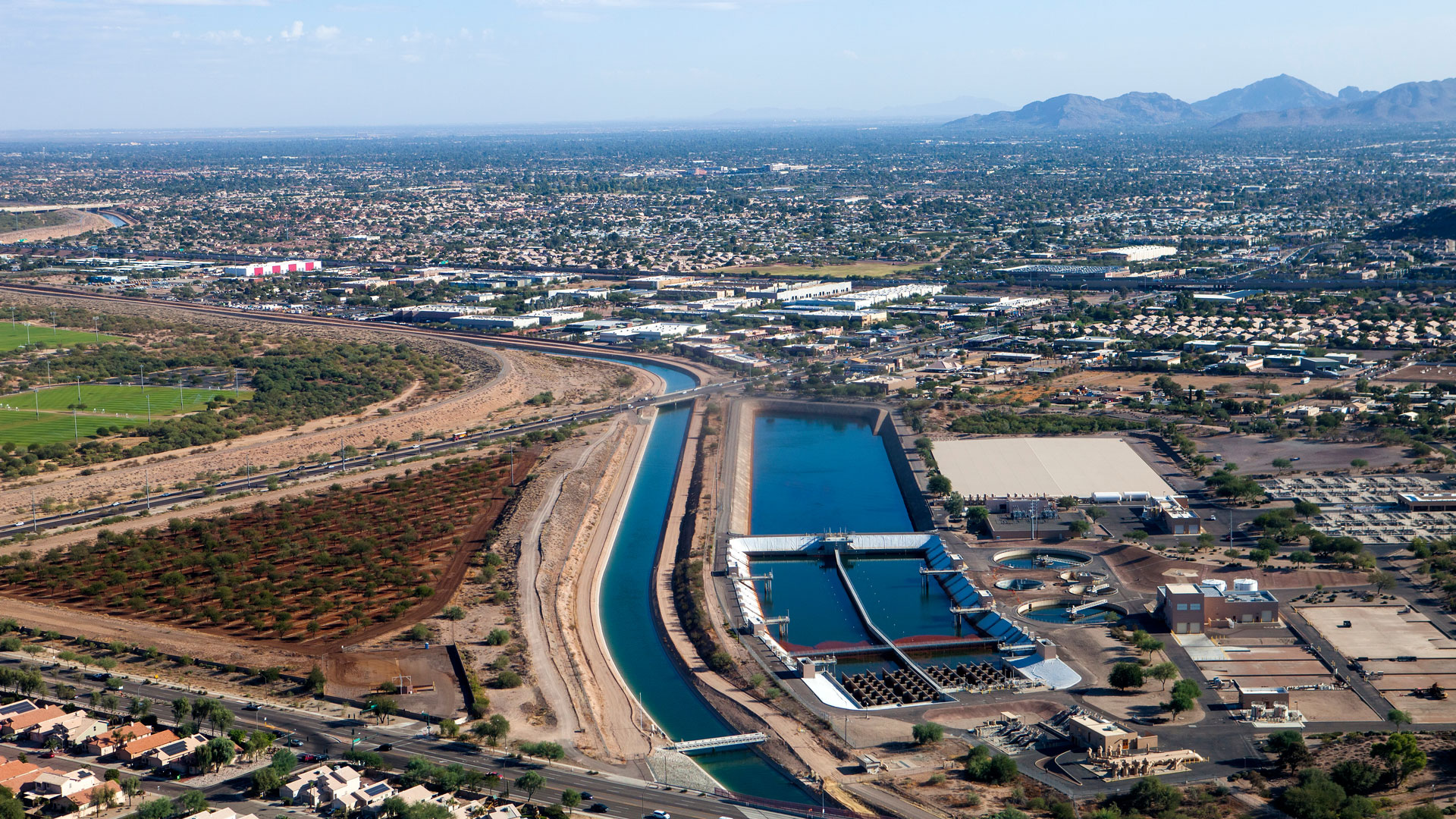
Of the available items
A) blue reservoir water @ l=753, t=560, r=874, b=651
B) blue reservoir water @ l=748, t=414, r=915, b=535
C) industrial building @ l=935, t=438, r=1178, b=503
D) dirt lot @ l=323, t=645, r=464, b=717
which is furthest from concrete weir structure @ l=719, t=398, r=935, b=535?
dirt lot @ l=323, t=645, r=464, b=717

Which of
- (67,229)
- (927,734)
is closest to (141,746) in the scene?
(927,734)

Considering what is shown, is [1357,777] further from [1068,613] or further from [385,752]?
[385,752]

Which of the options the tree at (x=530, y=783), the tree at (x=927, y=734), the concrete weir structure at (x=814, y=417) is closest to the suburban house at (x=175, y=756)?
the tree at (x=530, y=783)

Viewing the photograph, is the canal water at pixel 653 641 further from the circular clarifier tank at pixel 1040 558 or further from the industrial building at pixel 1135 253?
the industrial building at pixel 1135 253

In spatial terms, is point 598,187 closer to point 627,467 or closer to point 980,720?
point 627,467

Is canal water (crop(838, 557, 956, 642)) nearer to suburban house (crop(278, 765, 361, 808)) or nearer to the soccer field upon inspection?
suburban house (crop(278, 765, 361, 808))

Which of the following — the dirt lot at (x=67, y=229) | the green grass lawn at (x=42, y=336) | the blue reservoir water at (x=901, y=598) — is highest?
the dirt lot at (x=67, y=229)
